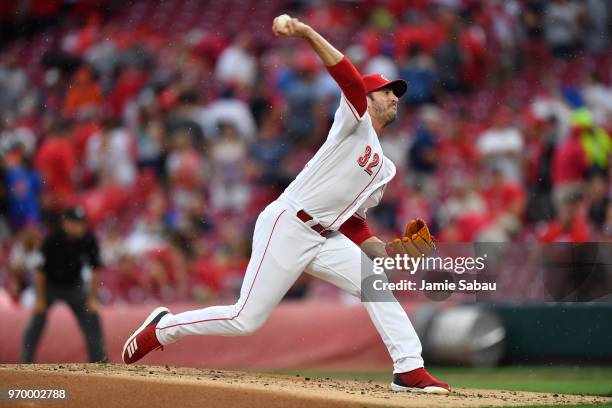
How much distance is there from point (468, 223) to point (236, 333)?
5.30 m

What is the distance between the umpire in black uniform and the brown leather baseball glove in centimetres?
378

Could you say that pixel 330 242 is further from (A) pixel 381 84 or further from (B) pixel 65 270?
(B) pixel 65 270

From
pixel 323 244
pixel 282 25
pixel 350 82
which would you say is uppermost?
pixel 282 25

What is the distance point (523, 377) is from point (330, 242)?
3.39m

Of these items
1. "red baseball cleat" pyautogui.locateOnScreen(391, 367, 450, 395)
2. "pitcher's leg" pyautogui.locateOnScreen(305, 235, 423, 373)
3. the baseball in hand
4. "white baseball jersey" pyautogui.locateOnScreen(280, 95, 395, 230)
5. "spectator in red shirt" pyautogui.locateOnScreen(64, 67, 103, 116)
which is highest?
the baseball in hand

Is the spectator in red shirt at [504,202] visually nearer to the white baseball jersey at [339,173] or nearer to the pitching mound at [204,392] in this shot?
the pitching mound at [204,392]

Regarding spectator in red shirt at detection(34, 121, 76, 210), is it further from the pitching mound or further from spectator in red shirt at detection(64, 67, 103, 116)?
the pitching mound

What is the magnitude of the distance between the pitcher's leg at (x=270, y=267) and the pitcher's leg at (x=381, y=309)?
0.31 feet

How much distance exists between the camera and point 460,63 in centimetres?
1369

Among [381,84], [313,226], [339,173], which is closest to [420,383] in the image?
[313,226]

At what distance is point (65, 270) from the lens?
9148 mm

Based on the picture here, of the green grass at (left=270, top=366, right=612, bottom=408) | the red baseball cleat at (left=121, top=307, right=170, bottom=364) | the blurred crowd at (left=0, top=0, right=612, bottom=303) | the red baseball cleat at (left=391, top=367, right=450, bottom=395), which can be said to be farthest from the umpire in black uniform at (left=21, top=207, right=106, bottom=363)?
the red baseball cleat at (left=391, top=367, right=450, bottom=395)

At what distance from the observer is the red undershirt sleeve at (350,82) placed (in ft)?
18.2

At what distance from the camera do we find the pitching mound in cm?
524
